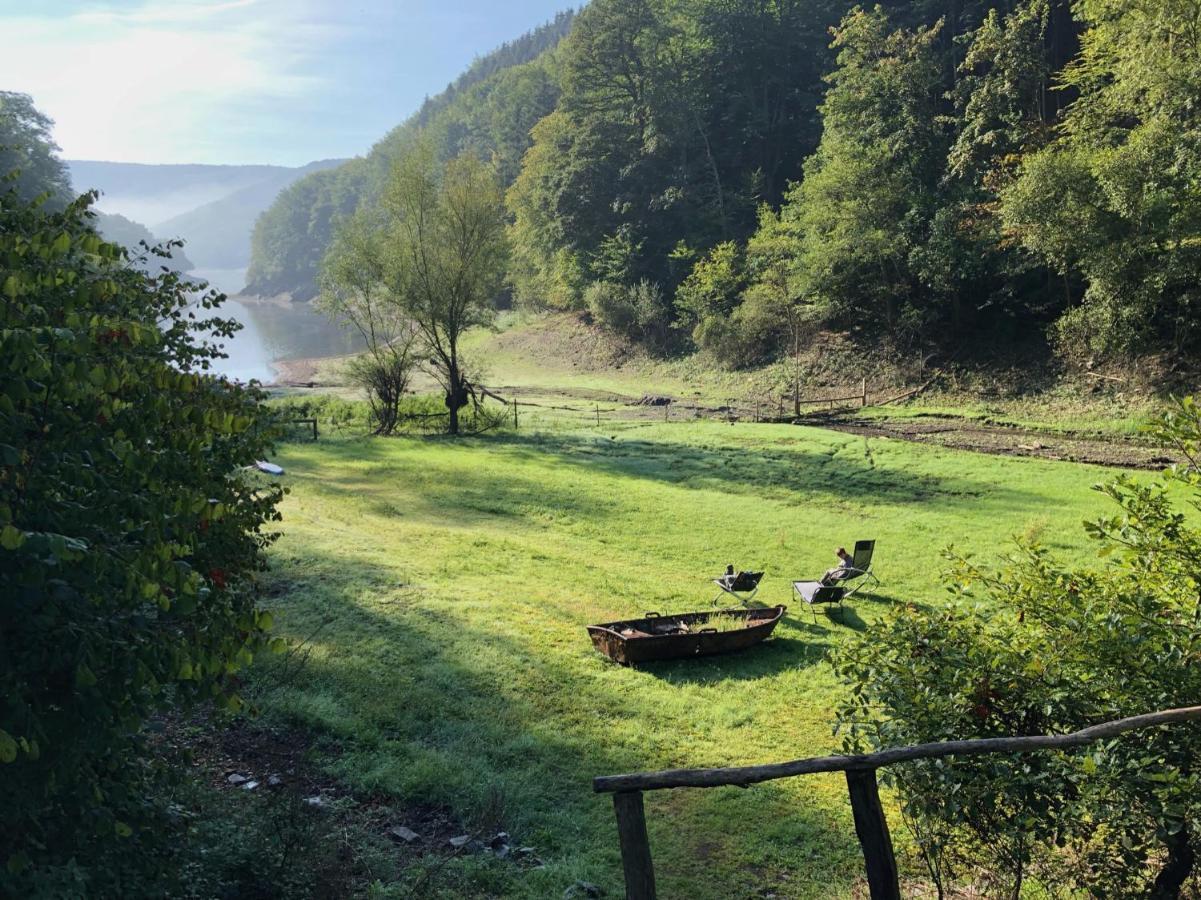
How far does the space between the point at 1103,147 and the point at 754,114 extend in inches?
1522

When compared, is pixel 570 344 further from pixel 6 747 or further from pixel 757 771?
pixel 6 747

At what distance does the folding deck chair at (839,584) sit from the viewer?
51.8ft

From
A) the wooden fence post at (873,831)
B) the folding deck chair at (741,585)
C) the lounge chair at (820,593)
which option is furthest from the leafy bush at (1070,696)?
the folding deck chair at (741,585)

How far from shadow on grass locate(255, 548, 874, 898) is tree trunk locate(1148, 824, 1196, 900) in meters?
2.81

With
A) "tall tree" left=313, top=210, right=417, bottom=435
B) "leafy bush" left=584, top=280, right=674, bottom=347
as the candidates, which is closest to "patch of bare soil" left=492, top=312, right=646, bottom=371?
"leafy bush" left=584, top=280, right=674, bottom=347

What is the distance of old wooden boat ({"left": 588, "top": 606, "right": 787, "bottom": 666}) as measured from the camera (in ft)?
43.8

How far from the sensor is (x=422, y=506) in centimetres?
2461

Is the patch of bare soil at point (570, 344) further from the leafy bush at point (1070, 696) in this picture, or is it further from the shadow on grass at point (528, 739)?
the leafy bush at point (1070, 696)

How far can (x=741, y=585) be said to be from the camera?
16.1 m

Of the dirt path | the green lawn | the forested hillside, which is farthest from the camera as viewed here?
the forested hillside

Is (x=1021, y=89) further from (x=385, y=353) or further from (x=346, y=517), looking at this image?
(x=346, y=517)

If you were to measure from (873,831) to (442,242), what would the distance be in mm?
38845

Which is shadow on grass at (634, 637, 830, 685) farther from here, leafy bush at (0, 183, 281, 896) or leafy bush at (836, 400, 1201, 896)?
leafy bush at (0, 183, 281, 896)

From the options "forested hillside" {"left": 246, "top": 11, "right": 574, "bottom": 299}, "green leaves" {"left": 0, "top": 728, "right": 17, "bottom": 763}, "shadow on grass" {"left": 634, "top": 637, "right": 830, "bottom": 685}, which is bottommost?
"shadow on grass" {"left": 634, "top": 637, "right": 830, "bottom": 685}
